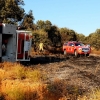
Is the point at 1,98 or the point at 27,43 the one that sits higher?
the point at 27,43

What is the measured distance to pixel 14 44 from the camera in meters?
23.3

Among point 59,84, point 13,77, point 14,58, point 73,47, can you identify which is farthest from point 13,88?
point 73,47

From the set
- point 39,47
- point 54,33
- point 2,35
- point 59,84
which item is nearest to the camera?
point 59,84

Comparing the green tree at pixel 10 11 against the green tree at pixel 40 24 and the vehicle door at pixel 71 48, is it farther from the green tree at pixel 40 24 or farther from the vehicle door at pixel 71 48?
the vehicle door at pixel 71 48

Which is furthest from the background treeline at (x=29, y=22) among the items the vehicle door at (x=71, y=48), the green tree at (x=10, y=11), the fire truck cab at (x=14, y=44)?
the fire truck cab at (x=14, y=44)

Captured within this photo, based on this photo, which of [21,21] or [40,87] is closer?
[40,87]

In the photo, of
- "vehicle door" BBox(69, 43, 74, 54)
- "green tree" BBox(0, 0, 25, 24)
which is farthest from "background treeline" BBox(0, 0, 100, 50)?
"vehicle door" BBox(69, 43, 74, 54)

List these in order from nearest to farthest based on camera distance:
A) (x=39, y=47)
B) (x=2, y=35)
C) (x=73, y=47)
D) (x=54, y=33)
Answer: (x=2, y=35) → (x=73, y=47) → (x=39, y=47) → (x=54, y=33)

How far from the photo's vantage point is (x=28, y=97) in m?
10.8

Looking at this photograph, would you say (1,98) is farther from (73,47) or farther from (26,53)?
(73,47)

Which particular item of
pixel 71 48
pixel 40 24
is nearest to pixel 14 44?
pixel 71 48

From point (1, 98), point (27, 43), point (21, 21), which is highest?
point (21, 21)

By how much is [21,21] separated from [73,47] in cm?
1460

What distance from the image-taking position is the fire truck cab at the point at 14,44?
22922mm
